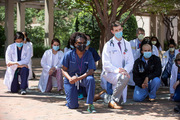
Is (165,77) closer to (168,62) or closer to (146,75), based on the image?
(168,62)

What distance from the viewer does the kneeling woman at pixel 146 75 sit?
26.6ft

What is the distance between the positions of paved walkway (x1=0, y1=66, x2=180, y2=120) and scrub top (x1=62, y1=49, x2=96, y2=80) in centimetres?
81

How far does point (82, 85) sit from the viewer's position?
713 cm

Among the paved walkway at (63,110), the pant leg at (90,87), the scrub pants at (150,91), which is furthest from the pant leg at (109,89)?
the pant leg at (90,87)

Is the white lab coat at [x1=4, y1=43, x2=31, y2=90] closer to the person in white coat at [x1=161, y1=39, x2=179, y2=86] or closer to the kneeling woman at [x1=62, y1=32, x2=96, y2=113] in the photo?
the kneeling woman at [x1=62, y1=32, x2=96, y2=113]

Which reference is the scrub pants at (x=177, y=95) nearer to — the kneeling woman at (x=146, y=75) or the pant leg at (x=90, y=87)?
the kneeling woman at (x=146, y=75)

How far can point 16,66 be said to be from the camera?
29.9 feet

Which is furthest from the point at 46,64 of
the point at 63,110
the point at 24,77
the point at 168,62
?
the point at 168,62

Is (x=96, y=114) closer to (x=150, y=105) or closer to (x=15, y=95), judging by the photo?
(x=150, y=105)

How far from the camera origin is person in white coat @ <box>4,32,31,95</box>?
906 cm

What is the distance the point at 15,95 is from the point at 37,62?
36.3 feet

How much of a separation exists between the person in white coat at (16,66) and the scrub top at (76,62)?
2.28 meters

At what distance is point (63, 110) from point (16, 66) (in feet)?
9.30

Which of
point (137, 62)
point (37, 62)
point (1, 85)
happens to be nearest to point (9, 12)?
point (37, 62)
